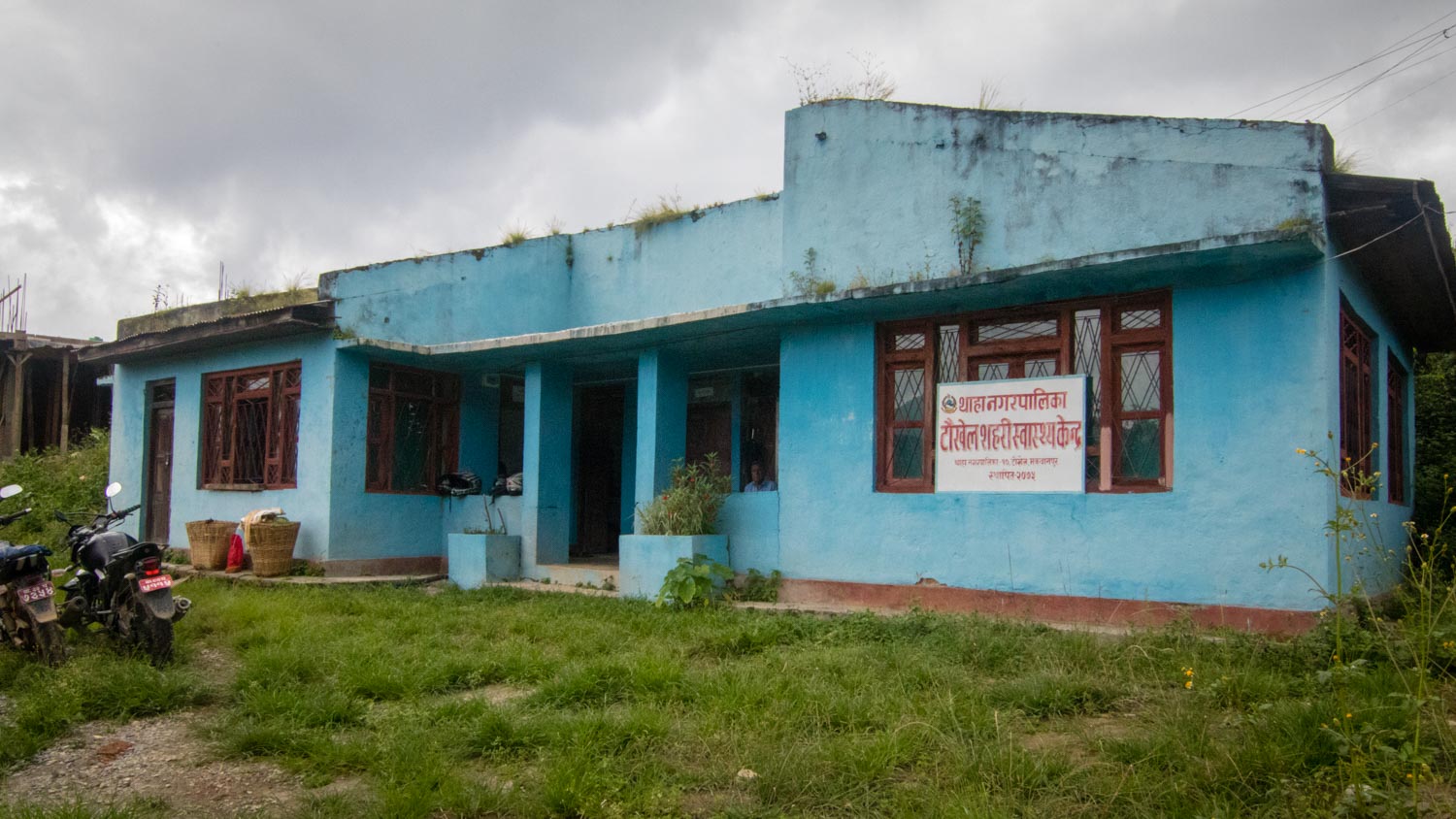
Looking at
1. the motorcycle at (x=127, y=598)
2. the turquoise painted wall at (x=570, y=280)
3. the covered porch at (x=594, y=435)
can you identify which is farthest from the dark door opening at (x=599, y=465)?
the motorcycle at (x=127, y=598)

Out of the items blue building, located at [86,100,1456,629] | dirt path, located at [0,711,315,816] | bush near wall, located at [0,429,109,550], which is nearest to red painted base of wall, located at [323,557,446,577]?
blue building, located at [86,100,1456,629]

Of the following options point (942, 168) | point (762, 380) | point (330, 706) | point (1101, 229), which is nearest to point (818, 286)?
point (942, 168)

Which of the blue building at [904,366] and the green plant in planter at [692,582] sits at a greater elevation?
the blue building at [904,366]

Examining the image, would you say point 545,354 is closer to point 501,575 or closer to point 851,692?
point 501,575

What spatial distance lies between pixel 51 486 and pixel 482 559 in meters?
9.82

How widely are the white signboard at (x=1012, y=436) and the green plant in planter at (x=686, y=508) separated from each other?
92.3 inches

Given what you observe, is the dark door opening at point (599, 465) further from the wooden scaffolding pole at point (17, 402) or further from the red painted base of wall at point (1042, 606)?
the wooden scaffolding pole at point (17, 402)

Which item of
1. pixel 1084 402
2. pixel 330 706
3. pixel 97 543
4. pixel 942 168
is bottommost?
pixel 330 706

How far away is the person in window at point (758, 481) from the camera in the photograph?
11203 mm

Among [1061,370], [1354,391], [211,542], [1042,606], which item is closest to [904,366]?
[1061,370]

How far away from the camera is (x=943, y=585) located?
26.8 ft

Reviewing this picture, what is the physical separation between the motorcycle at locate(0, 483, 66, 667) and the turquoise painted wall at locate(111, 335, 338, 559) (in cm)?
469

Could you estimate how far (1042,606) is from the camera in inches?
301

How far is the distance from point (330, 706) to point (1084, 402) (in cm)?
572
